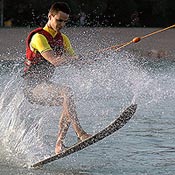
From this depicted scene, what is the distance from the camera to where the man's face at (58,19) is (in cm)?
838

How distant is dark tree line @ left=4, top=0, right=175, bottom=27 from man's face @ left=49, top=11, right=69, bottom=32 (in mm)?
32507

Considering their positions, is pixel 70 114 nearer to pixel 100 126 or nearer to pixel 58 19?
pixel 58 19

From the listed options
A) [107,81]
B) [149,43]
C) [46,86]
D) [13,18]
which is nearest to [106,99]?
[107,81]

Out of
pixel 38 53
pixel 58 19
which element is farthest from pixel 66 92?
pixel 58 19

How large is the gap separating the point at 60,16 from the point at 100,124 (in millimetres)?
2704

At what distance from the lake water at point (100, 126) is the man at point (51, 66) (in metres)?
0.27

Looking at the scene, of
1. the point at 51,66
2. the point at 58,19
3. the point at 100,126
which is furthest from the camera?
the point at 100,126

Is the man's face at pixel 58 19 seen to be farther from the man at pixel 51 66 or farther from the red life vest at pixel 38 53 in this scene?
the red life vest at pixel 38 53

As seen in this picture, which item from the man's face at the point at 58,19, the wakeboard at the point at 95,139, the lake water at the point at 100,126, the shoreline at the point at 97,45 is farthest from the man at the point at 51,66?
the shoreline at the point at 97,45

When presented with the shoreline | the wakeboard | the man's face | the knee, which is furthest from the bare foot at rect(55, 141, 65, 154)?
the shoreline

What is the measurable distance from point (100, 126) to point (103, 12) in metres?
33.1

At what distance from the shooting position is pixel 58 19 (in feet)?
27.6

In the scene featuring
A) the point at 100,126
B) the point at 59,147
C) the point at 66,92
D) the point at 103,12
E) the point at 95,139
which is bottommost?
the point at 103,12

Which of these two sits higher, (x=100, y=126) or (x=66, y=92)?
(x=66, y=92)
